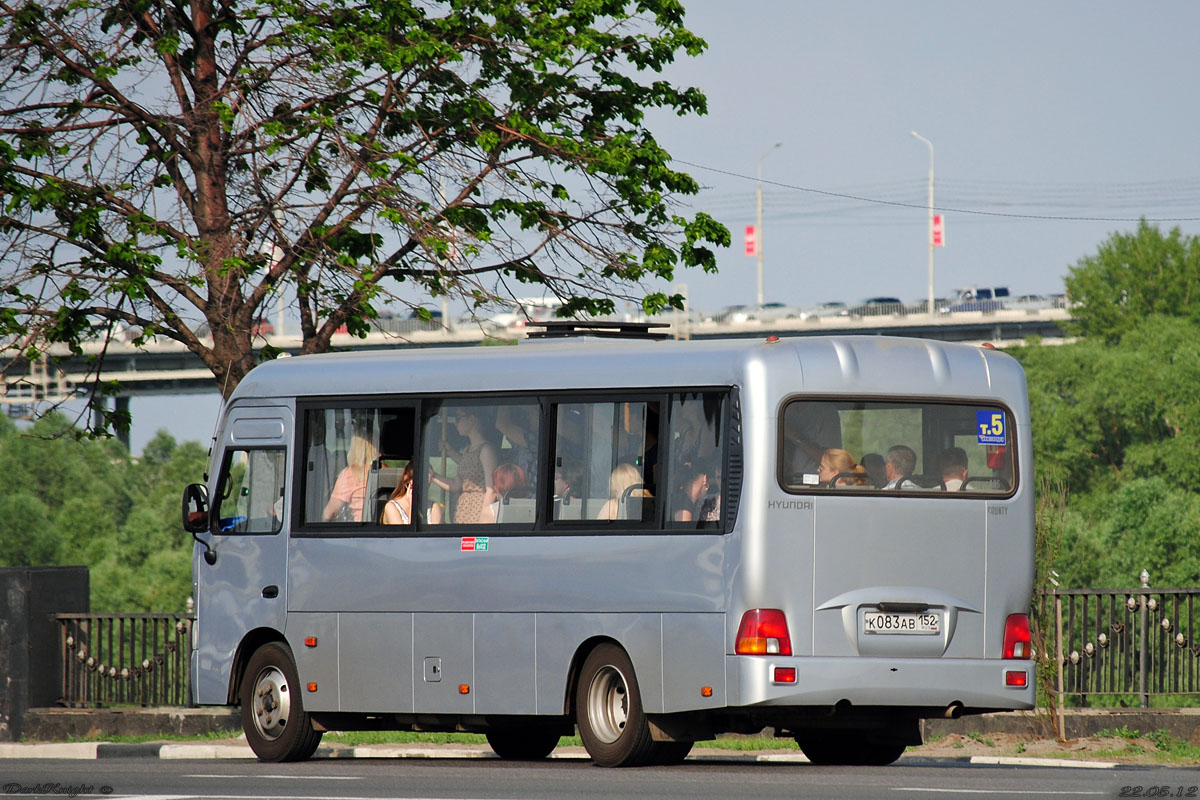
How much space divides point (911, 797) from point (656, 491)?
3.39 metres

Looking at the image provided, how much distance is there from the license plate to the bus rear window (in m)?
0.78

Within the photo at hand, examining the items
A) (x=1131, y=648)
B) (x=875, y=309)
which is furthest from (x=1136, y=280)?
(x=1131, y=648)

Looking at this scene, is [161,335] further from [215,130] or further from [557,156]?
[557,156]

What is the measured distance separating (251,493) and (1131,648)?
7857 millimetres

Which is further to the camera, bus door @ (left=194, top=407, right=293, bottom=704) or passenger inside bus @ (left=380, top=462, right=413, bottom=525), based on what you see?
bus door @ (left=194, top=407, right=293, bottom=704)

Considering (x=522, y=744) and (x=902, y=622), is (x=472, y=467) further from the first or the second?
(x=902, y=622)

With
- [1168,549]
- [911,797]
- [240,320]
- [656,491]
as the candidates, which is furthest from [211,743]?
[1168,549]

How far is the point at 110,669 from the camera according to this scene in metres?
19.7

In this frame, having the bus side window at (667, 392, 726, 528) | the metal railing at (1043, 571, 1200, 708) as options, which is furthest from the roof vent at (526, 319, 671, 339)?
the metal railing at (1043, 571, 1200, 708)

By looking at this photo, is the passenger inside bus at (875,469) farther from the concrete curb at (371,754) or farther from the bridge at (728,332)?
the bridge at (728,332)

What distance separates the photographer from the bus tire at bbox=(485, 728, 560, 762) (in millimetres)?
15422

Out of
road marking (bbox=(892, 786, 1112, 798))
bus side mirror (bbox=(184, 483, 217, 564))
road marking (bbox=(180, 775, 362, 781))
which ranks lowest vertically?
road marking (bbox=(180, 775, 362, 781))

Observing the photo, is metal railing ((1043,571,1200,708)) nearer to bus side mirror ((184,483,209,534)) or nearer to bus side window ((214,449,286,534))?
bus side window ((214,449,286,534))

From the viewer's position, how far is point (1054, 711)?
17.1 m
